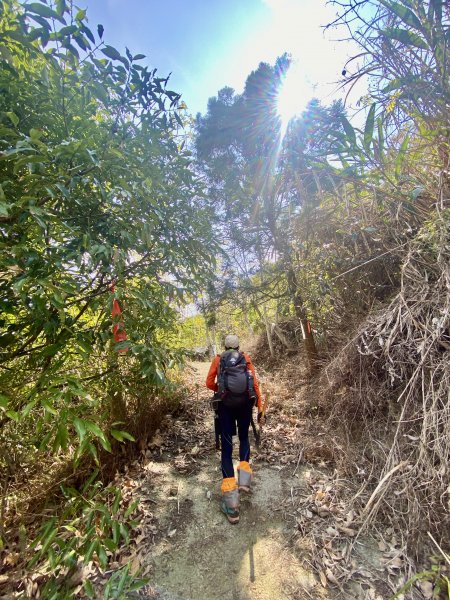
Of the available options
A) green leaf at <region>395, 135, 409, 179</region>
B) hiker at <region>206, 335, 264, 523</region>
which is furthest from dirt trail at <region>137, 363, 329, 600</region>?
green leaf at <region>395, 135, 409, 179</region>

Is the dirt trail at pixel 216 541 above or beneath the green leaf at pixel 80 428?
beneath

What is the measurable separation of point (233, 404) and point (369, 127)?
3738mm

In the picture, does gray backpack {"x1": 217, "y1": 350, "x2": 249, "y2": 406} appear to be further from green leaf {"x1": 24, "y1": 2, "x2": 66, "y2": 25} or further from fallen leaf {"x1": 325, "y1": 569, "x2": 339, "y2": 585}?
green leaf {"x1": 24, "y1": 2, "x2": 66, "y2": 25}

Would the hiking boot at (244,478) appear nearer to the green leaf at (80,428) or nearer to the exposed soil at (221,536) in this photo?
the exposed soil at (221,536)

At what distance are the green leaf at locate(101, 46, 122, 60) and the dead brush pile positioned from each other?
3.18m

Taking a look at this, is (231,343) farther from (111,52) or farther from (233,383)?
(111,52)

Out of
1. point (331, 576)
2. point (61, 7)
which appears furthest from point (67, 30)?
point (331, 576)

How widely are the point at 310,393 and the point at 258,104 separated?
18.4 ft

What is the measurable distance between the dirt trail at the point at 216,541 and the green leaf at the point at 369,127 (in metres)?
4.25

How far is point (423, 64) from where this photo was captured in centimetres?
276

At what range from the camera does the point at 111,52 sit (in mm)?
1832

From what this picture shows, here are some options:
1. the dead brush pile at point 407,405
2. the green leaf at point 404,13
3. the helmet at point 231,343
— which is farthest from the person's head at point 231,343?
the green leaf at point 404,13

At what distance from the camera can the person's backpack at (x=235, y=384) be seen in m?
3.31

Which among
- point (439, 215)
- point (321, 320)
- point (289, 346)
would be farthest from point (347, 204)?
point (289, 346)
